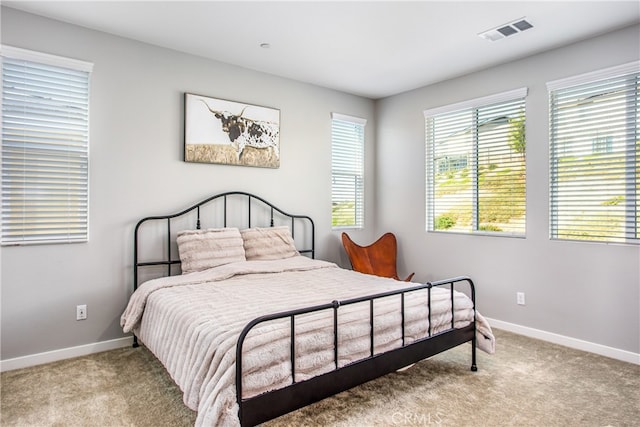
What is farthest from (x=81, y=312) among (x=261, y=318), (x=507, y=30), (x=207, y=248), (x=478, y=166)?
(x=507, y=30)

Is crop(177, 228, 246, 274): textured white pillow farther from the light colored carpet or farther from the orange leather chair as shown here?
the orange leather chair

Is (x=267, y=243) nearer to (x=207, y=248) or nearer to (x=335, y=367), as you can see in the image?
(x=207, y=248)

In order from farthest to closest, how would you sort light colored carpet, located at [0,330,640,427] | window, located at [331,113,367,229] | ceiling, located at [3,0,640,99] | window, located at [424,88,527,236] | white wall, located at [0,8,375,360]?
window, located at [331,113,367,229] < window, located at [424,88,527,236] < white wall, located at [0,8,375,360] < ceiling, located at [3,0,640,99] < light colored carpet, located at [0,330,640,427]

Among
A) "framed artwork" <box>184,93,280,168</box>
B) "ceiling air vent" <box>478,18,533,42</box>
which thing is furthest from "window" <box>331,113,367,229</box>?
"ceiling air vent" <box>478,18,533,42</box>

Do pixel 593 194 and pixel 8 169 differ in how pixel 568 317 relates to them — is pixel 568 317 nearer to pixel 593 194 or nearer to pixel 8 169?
pixel 593 194

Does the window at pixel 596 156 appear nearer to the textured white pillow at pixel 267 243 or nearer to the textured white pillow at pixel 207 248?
the textured white pillow at pixel 267 243

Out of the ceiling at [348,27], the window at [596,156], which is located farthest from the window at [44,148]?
the window at [596,156]

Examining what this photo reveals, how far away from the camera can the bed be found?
1.67m

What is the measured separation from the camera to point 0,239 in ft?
8.90

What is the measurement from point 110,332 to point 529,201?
12.7ft

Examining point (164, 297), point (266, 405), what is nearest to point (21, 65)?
point (164, 297)

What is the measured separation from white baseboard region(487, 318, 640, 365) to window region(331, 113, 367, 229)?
198 cm

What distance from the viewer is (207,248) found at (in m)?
3.29

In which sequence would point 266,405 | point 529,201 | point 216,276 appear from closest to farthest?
1. point 266,405
2. point 216,276
3. point 529,201
